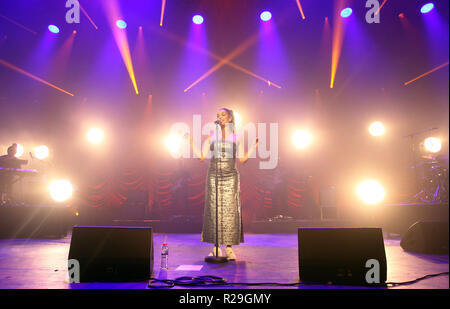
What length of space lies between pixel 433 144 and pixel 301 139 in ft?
13.4

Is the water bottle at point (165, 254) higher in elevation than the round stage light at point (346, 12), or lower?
lower

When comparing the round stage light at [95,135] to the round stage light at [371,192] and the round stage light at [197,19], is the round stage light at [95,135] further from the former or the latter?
the round stage light at [371,192]

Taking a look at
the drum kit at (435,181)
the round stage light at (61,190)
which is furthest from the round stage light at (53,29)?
the drum kit at (435,181)

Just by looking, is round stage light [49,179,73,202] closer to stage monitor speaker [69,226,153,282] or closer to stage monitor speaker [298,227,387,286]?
stage monitor speaker [69,226,153,282]

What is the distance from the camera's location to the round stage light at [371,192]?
942cm

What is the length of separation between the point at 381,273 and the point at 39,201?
8044 mm

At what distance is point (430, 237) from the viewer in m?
4.05

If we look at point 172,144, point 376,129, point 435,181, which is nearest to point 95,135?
point 172,144

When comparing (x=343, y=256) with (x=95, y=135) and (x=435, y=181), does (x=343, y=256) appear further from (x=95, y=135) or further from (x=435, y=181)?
(x=95, y=135)

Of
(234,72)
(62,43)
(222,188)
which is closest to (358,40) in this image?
(234,72)

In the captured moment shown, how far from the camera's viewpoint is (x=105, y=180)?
1167 centimetres

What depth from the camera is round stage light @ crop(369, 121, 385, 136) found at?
995 cm

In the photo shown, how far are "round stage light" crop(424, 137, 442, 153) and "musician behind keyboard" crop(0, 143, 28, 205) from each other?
34.7ft

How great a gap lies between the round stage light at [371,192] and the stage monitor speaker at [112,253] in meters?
8.80
